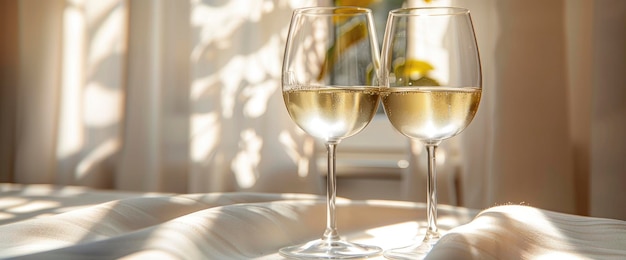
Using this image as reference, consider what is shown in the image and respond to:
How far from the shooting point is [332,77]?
74 centimetres

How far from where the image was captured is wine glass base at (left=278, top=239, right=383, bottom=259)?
0.63 m

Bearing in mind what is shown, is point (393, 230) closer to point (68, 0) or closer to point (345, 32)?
point (345, 32)

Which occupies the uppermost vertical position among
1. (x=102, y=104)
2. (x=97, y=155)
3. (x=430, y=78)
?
(x=430, y=78)

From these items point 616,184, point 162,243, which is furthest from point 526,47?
point 162,243

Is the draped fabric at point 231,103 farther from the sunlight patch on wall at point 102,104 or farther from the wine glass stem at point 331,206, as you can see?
the wine glass stem at point 331,206

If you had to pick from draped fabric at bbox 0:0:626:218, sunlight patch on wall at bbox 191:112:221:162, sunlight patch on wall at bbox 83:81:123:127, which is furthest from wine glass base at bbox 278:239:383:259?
sunlight patch on wall at bbox 83:81:123:127

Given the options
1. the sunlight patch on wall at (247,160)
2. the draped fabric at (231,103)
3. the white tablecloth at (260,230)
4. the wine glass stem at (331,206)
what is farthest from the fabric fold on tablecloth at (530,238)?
the sunlight patch on wall at (247,160)

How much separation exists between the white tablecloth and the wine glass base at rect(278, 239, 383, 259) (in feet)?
0.06

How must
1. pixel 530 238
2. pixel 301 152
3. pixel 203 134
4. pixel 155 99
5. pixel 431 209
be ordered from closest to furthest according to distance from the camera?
pixel 530 238, pixel 431 209, pixel 301 152, pixel 203 134, pixel 155 99

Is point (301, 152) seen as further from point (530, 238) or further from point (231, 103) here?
point (530, 238)

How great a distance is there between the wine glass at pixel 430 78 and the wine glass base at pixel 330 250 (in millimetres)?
80

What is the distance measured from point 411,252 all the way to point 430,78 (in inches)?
7.1

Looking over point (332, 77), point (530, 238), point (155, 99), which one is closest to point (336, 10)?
point (332, 77)

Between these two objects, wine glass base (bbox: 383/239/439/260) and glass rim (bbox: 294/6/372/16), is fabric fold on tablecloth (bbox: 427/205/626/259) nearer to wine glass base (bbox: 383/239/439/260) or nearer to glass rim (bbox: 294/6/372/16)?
wine glass base (bbox: 383/239/439/260)
